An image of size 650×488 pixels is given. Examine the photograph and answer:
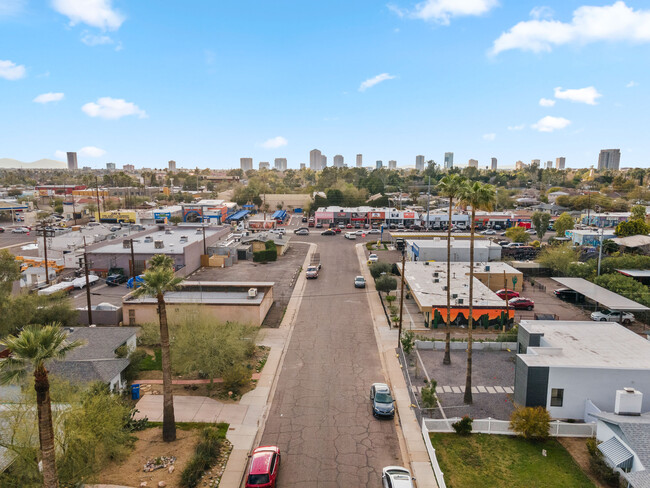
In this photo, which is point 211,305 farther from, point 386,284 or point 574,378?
point 574,378

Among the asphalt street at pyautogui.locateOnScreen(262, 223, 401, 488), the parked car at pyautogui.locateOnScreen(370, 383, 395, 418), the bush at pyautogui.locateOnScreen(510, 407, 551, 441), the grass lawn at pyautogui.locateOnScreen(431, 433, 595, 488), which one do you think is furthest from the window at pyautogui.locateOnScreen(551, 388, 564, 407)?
the asphalt street at pyautogui.locateOnScreen(262, 223, 401, 488)

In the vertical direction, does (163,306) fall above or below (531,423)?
above

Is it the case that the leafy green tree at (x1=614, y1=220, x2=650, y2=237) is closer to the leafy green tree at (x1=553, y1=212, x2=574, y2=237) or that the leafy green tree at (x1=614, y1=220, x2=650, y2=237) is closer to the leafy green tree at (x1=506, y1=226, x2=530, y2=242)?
the leafy green tree at (x1=506, y1=226, x2=530, y2=242)

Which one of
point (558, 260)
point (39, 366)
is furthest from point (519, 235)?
point (39, 366)

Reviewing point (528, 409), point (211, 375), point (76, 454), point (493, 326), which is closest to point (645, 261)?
point (493, 326)

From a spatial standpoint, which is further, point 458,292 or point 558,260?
point 558,260

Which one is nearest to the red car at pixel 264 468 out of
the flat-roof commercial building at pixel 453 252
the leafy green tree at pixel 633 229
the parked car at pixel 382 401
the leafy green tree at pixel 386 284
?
the parked car at pixel 382 401

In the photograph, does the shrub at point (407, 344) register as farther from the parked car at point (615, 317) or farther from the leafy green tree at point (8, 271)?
the leafy green tree at point (8, 271)
